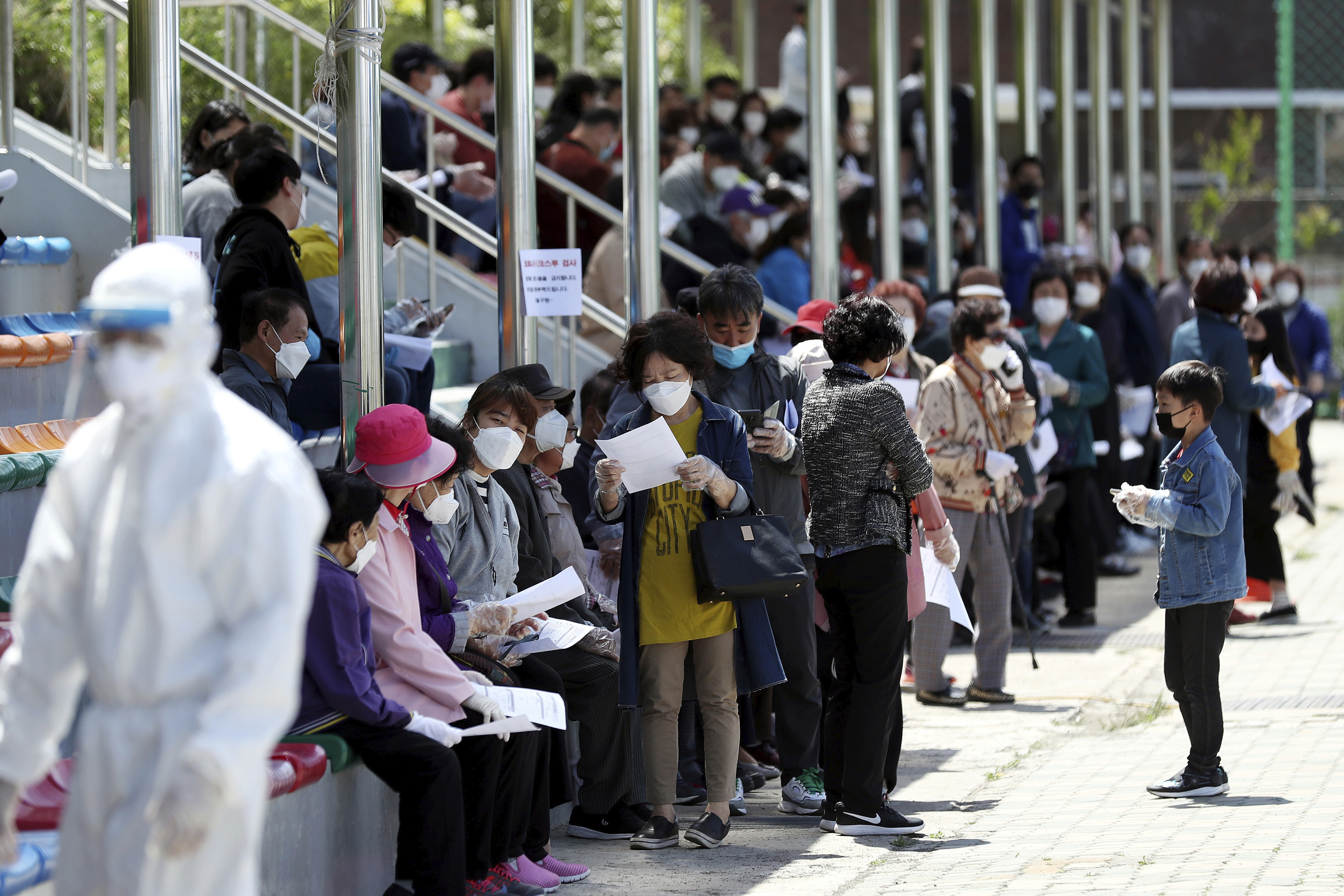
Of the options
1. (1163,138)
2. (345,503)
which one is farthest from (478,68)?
(1163,138)

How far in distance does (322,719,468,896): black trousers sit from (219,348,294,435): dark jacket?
1711 mm

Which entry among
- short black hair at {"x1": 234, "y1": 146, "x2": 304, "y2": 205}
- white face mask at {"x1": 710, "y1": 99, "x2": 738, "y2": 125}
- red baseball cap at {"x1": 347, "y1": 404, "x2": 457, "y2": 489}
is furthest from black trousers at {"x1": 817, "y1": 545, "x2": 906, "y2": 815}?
white face mask at {"x1": 710, "y1": 99, "x2": 738, "y2": 125}

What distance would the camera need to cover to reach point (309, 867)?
455 centimetres

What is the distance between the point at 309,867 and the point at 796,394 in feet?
8.52

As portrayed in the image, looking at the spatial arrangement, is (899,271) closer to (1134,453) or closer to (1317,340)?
(1134,453)

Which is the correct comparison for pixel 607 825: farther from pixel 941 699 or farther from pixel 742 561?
pixel 941 699

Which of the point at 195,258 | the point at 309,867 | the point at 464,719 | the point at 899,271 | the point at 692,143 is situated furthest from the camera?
the point at 692,143

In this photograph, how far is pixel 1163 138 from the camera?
19047 millimetres

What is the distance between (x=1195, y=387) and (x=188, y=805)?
4.37 m

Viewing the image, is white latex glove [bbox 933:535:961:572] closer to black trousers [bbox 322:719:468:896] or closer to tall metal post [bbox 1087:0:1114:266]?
black trousers [bbox 322:719:468:896]

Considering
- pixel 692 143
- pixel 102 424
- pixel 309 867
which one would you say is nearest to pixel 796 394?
pixel 309 867

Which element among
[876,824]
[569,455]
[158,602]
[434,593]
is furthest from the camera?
[569,455]

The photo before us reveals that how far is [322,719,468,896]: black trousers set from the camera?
4.61 meters

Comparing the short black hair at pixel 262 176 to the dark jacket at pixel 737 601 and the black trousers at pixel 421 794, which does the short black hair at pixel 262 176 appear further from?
the black trousers at pixel 421 794
